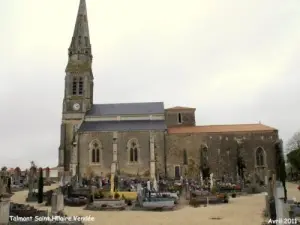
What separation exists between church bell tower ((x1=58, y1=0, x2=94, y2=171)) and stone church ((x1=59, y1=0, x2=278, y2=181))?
0.14 m

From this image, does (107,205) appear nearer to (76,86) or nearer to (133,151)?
(133,151)

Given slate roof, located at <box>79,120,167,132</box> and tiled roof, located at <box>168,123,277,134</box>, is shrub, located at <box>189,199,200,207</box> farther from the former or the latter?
tiled roof, located at <box>168,123,277,134</box>

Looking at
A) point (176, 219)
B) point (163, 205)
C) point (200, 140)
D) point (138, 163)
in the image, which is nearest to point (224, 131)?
point (200, 140)

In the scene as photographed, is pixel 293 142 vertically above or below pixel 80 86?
below

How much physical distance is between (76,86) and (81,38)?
24.1ft

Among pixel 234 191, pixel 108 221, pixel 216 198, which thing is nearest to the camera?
pixel 108 221

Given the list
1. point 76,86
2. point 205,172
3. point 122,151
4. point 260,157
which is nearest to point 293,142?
point 260,157

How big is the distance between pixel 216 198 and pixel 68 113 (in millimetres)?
30484

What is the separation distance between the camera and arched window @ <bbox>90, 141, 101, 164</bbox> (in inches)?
1720

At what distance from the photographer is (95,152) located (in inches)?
1729

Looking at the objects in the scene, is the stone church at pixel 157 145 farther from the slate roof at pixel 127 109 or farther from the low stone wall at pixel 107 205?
the low stone wall at pixel 107 205

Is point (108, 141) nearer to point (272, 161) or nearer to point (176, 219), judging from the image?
point (272, 161)

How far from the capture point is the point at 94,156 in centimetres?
4381

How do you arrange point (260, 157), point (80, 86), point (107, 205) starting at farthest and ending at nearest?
point (80, 86) < point (260, 157) < point (107, 205)
